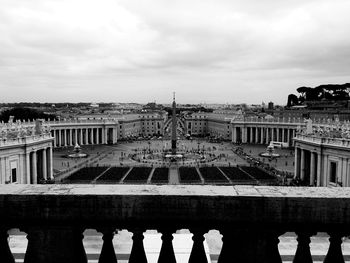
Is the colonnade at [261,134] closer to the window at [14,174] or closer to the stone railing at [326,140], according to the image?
the stone railing at [326,140]

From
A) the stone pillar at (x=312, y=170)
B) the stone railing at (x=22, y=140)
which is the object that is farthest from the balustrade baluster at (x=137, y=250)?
the stone pillar at (x=312, y=170)

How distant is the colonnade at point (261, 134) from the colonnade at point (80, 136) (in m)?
50.5

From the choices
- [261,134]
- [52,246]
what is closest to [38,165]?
[52,246]

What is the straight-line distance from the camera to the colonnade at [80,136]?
13738cm

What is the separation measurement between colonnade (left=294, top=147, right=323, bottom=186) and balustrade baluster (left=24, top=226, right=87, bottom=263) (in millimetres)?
63181

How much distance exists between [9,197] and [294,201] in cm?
408

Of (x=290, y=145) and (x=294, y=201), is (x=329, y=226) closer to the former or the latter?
(x=294, y=201)

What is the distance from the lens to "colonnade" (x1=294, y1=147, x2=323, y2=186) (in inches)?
2534

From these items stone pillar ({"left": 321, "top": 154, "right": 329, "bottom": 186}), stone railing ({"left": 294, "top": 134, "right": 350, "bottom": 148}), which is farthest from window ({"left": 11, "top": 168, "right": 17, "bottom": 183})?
stone railing ({"left": 294, "top": 134, "right": 350, "bottom": 148})

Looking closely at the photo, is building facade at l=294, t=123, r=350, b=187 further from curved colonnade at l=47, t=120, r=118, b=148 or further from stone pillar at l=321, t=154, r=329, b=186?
curved colonnade at l=47, t=120, r=118, b=148

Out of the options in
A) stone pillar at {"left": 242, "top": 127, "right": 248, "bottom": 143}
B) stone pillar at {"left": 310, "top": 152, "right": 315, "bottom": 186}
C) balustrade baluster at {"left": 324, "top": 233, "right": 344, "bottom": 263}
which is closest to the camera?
balustrade baluster at {"left": 324, "top": 233, "right": 344, "bottom": 263}

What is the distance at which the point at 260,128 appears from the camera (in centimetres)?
14925

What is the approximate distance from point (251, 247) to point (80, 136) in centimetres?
14367

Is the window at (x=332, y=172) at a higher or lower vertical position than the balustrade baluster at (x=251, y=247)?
lower
